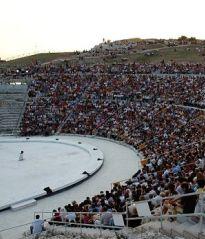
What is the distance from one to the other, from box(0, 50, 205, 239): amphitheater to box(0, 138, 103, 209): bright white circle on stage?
64 mm

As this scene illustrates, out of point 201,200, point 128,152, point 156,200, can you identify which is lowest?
Result: point 128,152

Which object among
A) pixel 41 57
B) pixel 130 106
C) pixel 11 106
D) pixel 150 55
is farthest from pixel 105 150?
pixel 41 57

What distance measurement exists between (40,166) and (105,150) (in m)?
7.17

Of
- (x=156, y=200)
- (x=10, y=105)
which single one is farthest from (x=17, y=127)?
(x=156, y=200)

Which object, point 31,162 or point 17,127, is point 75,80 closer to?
point 17,127

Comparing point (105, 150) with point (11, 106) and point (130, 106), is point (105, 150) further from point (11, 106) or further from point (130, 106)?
point (11, 106)

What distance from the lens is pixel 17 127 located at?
44.5 meters

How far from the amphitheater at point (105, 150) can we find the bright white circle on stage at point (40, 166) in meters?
0.06

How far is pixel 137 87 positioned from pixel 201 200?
3872 centimetres

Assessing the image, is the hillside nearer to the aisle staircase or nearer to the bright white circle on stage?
the aisle staircase

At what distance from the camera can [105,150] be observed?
34219 millimetres

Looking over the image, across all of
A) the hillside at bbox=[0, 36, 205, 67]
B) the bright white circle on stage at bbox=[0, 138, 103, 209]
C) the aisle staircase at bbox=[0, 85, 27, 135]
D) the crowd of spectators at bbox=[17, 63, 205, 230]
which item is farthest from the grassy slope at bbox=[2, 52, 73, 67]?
the bright white circle on stage at bbox=[0, 138, 103, 209]

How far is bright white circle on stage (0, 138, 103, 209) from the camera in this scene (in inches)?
902

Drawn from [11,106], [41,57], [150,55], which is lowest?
[11,106]
